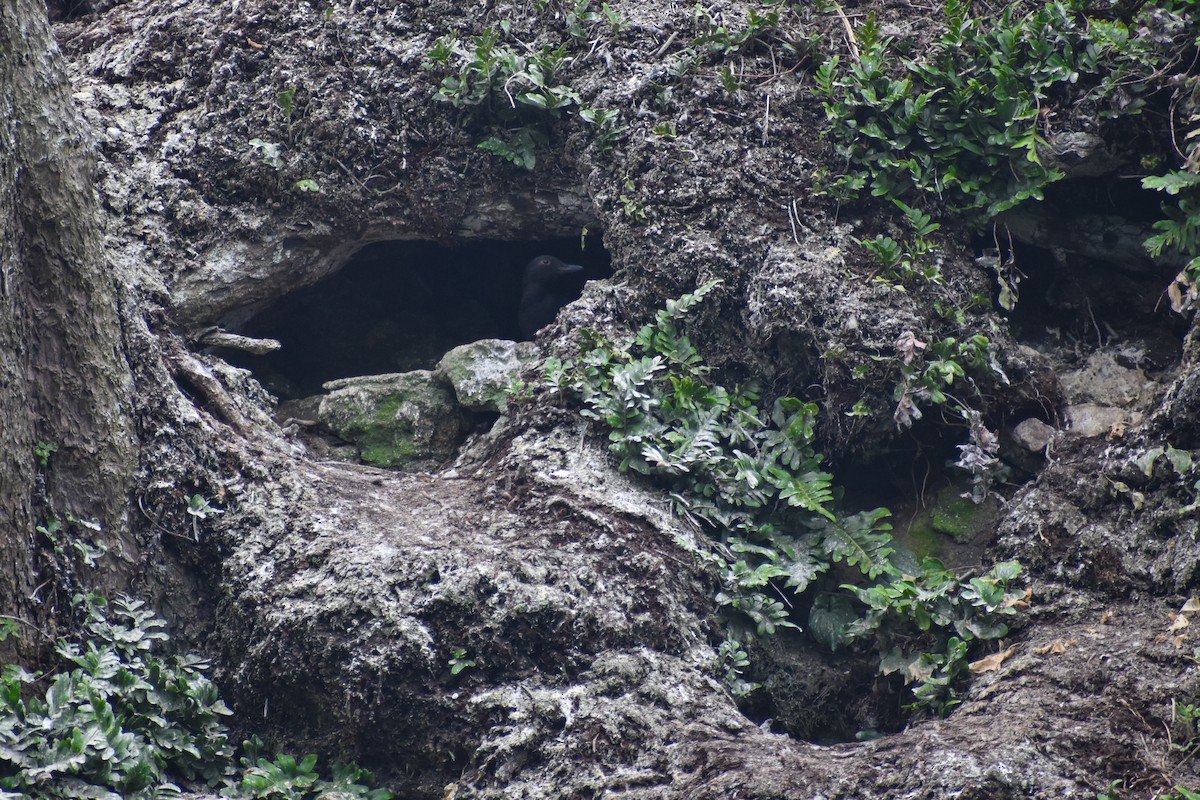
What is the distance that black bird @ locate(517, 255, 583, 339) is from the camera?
6.41m

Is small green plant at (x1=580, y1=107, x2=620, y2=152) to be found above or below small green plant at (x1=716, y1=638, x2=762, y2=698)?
above

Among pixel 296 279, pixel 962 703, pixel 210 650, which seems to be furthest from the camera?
pixel 296 279

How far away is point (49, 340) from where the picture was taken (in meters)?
3.88

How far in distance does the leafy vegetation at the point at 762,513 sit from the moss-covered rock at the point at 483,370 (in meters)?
0.70

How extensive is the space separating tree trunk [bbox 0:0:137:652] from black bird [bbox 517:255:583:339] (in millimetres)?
2786

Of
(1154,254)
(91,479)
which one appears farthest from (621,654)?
(1154,254)

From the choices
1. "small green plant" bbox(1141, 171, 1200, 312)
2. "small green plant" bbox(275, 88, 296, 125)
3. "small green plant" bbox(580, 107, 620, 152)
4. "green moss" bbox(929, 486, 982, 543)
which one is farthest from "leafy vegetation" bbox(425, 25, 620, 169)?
"small green plant" bbox(1141, 171, 1200, 312)

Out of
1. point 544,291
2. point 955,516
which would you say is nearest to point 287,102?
point 544,291

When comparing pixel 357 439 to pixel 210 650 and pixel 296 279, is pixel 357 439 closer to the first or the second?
pixel 296 279

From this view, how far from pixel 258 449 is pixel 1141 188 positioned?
→ 15.0 feet

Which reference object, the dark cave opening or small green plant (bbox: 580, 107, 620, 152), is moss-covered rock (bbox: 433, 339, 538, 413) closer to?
the dark cave opening

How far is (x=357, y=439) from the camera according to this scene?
5.58 metres

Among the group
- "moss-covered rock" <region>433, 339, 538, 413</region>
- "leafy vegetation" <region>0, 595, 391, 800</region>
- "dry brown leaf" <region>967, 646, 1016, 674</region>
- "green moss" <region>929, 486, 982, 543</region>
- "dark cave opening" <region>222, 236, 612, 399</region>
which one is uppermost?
"dark cave opening" <region>222, 236, 612, 399</region>

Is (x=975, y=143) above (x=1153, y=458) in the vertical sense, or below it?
above
